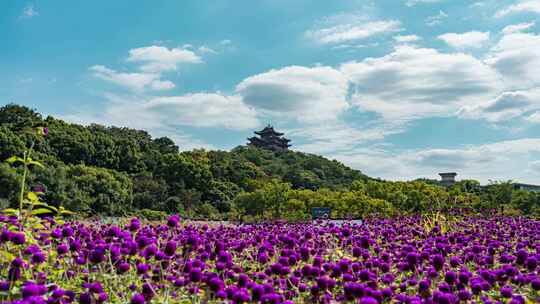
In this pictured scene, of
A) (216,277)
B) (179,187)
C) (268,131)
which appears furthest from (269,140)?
(216,277)

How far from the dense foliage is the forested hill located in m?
0.07

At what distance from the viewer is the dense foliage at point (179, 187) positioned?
2792 centimetres

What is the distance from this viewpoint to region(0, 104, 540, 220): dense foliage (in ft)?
91.6

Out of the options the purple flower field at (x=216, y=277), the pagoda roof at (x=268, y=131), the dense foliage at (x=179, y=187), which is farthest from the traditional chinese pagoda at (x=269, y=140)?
the purple flower field at (x=216, y=277)

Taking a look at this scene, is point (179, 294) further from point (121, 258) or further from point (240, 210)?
point (240, 210)

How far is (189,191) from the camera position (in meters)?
37.7

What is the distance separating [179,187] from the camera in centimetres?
3934

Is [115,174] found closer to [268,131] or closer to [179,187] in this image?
[179,187]

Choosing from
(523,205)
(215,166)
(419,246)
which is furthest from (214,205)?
(419,246)

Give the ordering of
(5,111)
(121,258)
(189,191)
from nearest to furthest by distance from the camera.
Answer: (121,258), (189,191), (5,111)

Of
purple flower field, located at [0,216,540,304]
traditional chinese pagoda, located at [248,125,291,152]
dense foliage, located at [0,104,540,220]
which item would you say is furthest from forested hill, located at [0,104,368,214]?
traditional chinese pagoda, located at [248,125,291,152]

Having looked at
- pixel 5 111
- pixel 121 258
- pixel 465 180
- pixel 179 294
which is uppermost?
pixel 5 111

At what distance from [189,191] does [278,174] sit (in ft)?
62.5

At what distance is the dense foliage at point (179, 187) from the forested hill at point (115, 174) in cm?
7
